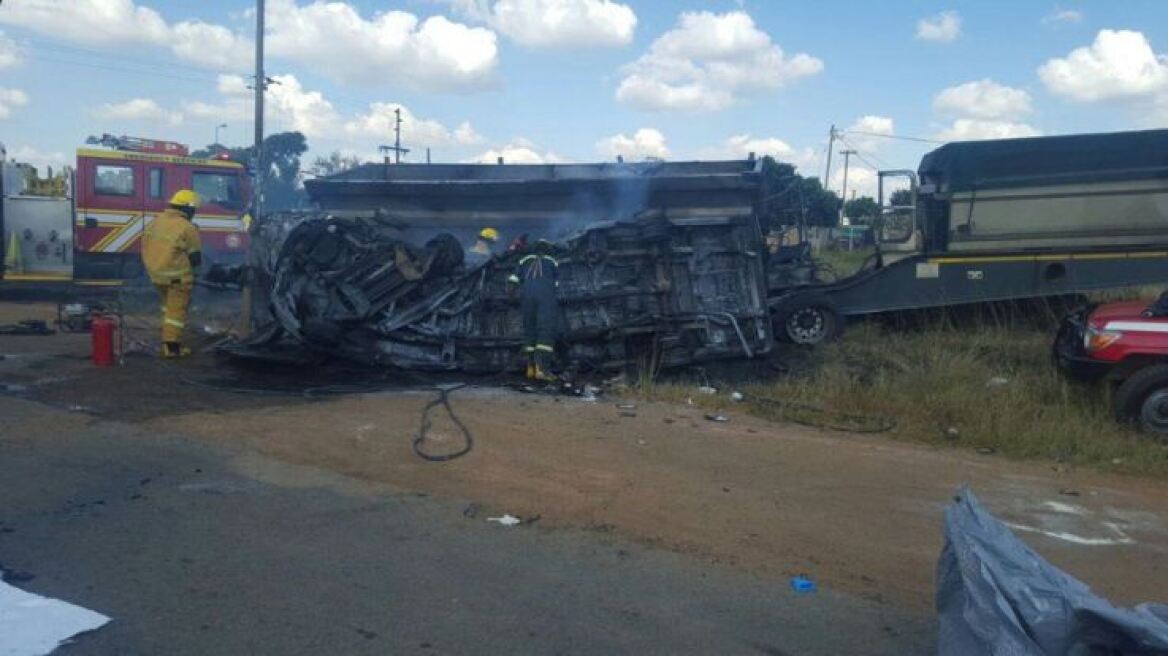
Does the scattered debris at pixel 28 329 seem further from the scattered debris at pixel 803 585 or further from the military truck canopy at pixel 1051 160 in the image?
the military truck canopy at pixel 1051 160

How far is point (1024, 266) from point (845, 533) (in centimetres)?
741

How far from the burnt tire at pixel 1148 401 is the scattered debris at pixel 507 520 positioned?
200 inches

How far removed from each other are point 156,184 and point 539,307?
31.5ft

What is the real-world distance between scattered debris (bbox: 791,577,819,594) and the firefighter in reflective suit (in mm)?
5123

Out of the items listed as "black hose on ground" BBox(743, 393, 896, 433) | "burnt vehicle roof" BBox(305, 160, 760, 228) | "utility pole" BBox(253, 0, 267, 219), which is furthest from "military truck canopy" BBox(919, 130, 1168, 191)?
"utility pole" BBox(253, 0, 267, 219)

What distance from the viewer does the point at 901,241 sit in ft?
39.8

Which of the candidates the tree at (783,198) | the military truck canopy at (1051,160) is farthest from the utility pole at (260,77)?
the military truck canopy at (1051,160)

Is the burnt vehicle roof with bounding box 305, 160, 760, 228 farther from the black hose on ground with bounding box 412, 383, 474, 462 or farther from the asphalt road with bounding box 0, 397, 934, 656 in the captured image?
the asphalt road with bounding box 0, 397, 934, 656

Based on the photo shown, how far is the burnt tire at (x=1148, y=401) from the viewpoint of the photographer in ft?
24.2

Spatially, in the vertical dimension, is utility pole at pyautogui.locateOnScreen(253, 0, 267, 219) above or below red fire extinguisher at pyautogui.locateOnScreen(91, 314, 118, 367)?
above

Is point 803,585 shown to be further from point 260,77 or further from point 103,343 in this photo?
point 260,77

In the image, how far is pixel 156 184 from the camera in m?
15.9

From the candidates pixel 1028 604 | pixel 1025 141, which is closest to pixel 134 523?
pixel 1028 604

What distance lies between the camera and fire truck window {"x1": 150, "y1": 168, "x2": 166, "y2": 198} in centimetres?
1593
